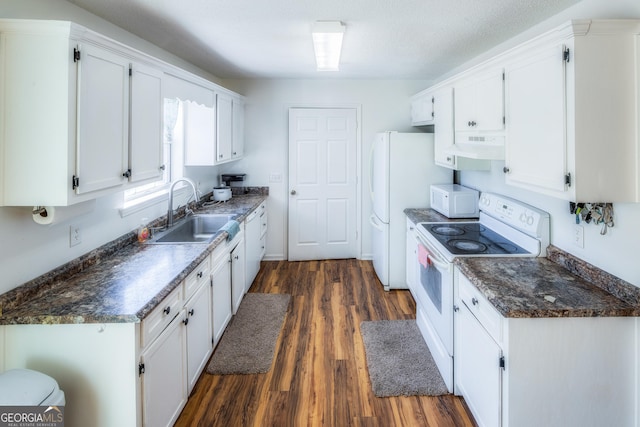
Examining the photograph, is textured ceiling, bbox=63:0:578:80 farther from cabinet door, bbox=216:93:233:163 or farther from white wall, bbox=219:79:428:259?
white wall, bbox=219:79:428:259

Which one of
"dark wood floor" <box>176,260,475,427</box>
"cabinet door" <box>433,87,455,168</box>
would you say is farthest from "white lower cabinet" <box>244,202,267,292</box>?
"cabinet door" <box>433,87,455,168</box>

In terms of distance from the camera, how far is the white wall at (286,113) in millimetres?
5098

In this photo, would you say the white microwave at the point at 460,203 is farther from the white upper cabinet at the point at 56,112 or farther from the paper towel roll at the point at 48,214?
the paper towel roll at the point at 48,214

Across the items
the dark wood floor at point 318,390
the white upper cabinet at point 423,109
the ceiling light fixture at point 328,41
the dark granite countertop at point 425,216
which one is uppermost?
the ceiling light fixture at point 328,41

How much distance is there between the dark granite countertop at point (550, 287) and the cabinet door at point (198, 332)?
164 centimetres

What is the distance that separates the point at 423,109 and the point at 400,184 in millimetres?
963

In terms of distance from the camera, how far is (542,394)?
1.70 meters

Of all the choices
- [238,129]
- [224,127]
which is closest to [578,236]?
[224,127]

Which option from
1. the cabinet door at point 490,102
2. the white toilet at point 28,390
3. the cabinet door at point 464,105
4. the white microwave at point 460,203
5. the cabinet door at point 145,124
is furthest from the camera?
the white microwave at point 460,203

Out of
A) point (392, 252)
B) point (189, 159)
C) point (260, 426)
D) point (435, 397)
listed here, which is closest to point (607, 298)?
point (435, 397)

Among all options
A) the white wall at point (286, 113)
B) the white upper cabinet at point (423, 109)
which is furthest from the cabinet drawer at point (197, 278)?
the white upper cabinet at point (423, 109)

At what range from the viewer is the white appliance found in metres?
2.45

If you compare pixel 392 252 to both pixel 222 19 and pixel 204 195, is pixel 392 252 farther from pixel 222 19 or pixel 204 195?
pixel 222 19

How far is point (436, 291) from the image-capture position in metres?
2.74
